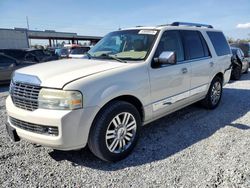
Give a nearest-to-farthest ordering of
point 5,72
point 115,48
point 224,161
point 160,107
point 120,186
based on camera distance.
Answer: point 120,186 < point 224,161 < point 160,107 < point 115,48 < point 5,72

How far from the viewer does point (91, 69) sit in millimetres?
3104

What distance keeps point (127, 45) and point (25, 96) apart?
6.23ft

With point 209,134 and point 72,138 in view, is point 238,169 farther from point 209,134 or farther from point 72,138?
point 72,138

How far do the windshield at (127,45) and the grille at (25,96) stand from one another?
1415 mm

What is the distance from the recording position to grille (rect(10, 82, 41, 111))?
278 cm

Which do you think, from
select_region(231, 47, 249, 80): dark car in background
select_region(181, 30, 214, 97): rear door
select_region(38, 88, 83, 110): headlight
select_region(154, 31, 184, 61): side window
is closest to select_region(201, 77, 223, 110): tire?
select_region(181, 30, 214, 97): rear door

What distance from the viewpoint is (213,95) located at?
5.45 metres

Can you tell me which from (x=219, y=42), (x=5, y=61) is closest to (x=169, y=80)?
(x=219, y=42)

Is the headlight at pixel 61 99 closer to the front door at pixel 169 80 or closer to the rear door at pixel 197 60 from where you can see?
the front door at pixel 169 80

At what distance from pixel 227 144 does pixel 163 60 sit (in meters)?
1.70

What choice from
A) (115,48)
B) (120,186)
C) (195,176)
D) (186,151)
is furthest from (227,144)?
(115,48)

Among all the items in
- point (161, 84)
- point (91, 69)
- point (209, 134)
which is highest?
point (91, 69)

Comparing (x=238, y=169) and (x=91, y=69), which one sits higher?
(x=91, y=69)

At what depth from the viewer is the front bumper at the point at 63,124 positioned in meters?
2.63
